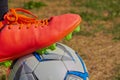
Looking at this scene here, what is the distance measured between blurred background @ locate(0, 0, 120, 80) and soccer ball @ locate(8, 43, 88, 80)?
1.03 m

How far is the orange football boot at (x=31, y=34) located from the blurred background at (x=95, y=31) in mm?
1024

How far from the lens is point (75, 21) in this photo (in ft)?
10.7

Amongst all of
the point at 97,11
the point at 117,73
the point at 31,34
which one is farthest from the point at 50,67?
the point at 97,11

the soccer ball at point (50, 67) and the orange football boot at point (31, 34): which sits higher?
the orange football boot at point (31, 34)

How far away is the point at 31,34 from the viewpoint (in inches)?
128

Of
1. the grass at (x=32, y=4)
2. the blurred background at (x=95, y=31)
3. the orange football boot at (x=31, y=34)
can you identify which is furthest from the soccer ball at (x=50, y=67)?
the grass at (x=32, y=4)

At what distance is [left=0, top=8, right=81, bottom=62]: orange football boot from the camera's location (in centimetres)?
322

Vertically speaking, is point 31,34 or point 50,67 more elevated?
point 31,34

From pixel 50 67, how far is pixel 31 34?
33 centimetres

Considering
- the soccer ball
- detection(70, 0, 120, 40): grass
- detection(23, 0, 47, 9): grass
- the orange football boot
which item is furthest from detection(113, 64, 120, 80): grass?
detection(23, 0, 47, 9): grass

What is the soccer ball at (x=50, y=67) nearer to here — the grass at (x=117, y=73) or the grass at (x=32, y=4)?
the grass at (x=117, y=73)

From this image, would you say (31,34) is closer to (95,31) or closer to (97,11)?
(95,31)

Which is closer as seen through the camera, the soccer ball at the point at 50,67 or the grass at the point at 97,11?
the soccer ball at the point at 50,67

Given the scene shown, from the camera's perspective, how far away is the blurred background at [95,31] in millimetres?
4559
